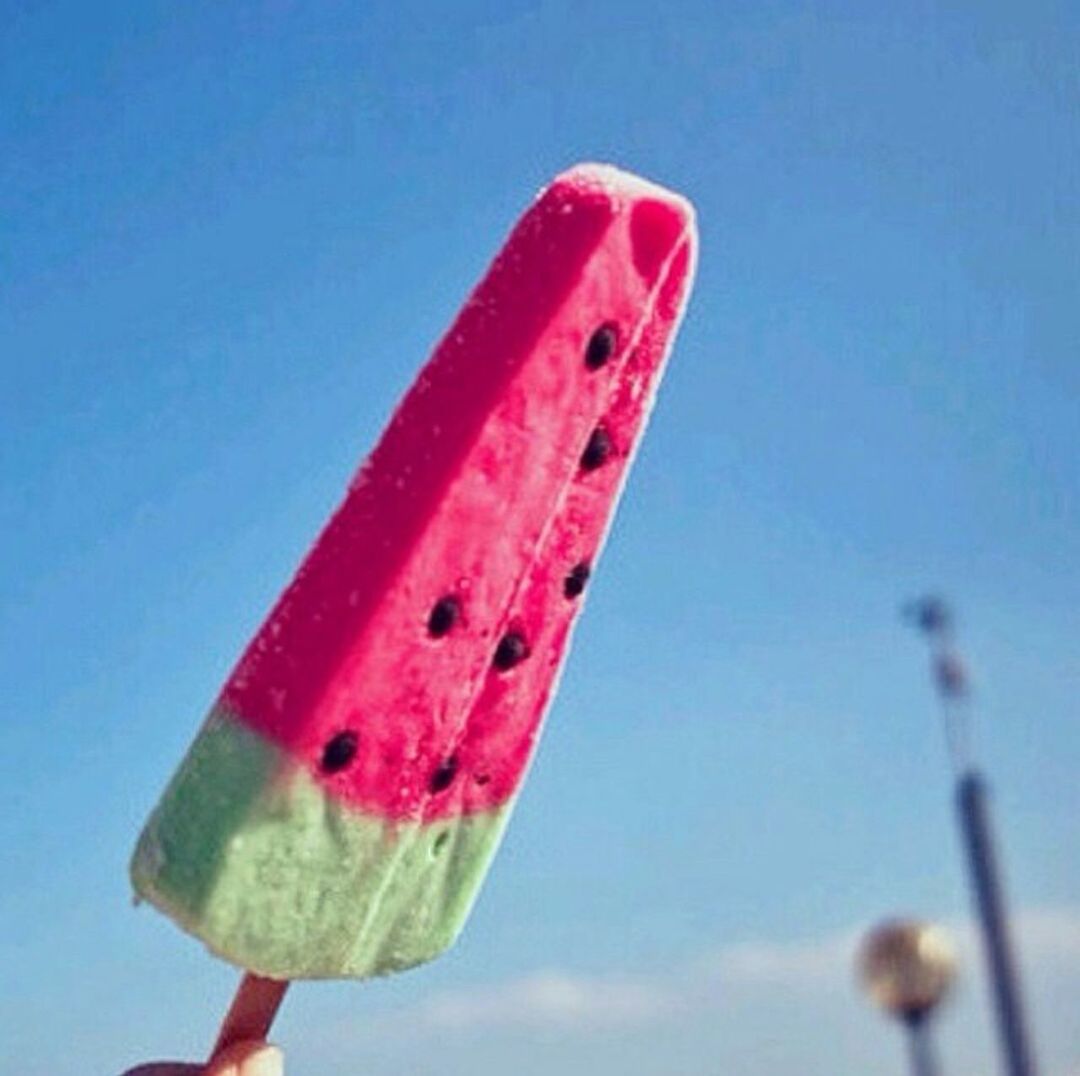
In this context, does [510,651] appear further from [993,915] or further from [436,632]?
[993,915]

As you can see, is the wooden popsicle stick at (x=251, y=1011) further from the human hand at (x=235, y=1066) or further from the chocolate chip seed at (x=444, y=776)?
the chocolate chip seed at (x=444, y=776)

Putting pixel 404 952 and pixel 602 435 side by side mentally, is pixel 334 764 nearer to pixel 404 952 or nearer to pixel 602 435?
pixel 404 952

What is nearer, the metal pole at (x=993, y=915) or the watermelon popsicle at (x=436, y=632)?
the watermelon popsicle at (x=436, y=632)

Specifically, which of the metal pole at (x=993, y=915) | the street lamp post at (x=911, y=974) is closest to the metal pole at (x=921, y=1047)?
the street lamp post at (x=911, y=974)

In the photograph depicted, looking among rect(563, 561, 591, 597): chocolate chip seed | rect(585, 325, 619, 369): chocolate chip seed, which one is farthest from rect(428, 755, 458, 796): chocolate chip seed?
rect(585, 325, 619, 369): chocolate chip seed

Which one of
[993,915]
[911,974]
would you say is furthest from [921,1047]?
[993,915]

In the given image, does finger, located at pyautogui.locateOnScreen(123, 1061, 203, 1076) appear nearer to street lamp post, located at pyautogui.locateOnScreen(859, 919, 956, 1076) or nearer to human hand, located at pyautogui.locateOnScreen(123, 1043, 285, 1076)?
human hand, located at pyautogui.locateOnScreen(123, 1043, 285, 1076)
